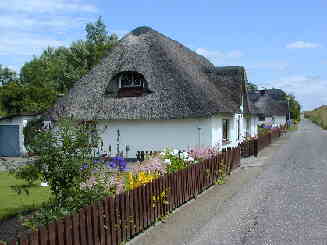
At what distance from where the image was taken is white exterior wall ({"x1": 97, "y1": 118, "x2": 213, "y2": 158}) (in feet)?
72.3

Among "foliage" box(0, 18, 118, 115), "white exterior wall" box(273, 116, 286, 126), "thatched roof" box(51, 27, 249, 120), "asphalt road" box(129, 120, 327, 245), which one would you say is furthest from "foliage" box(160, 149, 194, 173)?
"white exterior wall" box(273, 116, 286, 126)

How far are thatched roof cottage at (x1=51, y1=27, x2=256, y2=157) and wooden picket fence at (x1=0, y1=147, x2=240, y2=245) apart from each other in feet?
31.9

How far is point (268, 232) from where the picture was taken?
8141 mm

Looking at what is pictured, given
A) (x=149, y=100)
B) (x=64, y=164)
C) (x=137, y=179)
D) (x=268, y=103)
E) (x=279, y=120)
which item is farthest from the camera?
(x=279, y=120)

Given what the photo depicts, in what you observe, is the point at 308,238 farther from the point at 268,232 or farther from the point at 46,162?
the point at 46,162

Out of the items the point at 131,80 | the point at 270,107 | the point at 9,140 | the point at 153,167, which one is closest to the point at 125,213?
the point at 153,167

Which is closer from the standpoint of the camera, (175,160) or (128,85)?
(175,160)

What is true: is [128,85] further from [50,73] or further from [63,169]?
[50,73]

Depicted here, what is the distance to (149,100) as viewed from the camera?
22.3 m

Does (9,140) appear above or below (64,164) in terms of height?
below

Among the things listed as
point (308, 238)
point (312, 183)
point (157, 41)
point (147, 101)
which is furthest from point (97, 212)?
point (157, 41)

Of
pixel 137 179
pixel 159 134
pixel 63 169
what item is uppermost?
pixel 159 134

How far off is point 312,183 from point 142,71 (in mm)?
11790

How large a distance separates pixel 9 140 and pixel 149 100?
32.2 ft
